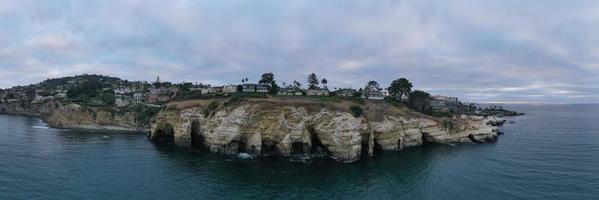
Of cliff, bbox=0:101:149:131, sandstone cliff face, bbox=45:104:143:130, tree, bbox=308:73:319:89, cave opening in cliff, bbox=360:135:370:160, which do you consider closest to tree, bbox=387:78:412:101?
tree, bbox=308:73:319:89

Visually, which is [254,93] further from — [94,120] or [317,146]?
[94,120]

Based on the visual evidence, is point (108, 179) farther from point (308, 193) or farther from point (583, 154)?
point (583, 154)

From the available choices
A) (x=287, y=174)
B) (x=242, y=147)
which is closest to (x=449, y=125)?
(x=242, y=147)

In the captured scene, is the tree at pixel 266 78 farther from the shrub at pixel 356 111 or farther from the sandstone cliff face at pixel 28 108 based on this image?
the sandstone cliff face at pixel 28 108

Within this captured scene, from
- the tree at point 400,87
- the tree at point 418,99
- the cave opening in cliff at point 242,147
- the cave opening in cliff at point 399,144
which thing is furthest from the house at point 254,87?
the cave opening in cliff at point 399,144

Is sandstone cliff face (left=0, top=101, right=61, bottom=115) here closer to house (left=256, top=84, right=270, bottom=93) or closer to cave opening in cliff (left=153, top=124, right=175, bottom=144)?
cave opening in cliff (left=153, top=124, right=175, bottom=144)
